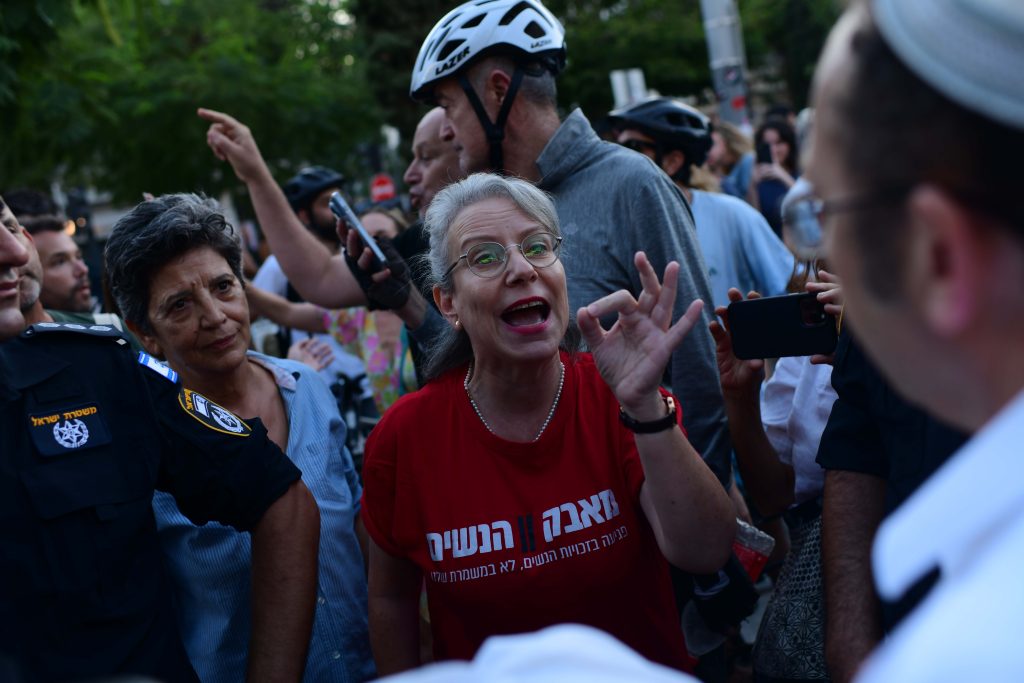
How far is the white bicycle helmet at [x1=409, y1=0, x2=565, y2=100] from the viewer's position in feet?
12.8

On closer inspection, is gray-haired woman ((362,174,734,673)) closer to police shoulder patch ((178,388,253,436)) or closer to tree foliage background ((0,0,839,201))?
police shoulder patch ((178,388,253,436))

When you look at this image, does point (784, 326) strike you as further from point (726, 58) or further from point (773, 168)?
point (726, 58)

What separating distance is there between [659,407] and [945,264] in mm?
1537

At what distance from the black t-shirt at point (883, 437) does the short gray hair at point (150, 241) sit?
2.11 m

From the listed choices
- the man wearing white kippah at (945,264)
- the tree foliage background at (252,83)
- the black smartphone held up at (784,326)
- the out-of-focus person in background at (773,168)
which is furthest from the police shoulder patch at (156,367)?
the tree foliage background at (252,83)

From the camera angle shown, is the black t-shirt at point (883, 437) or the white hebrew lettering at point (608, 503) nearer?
the black t-shirt at point (883, 437)

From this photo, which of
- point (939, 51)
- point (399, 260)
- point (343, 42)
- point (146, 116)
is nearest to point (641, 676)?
point (939, 51)

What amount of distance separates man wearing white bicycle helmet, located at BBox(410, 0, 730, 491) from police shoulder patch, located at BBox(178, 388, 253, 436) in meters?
1.18

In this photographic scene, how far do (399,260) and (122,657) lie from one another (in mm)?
1993

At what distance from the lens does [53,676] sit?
236cm

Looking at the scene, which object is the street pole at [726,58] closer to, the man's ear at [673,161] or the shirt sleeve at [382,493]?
the man's ear at [673,161]

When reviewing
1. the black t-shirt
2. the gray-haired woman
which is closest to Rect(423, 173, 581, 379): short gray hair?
the gray-haired woman

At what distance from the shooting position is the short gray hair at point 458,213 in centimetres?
319

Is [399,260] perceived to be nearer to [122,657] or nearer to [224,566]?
[224,566]
